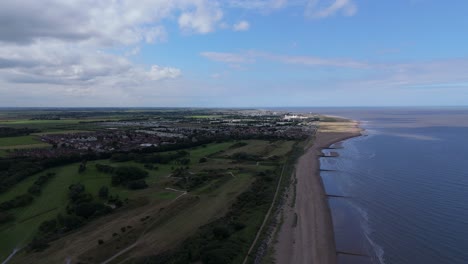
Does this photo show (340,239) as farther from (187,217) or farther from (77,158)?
(77,158)

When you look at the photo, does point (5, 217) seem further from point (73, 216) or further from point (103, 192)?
point (103, 192)

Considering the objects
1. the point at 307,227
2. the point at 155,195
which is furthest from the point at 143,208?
the point at 307,227

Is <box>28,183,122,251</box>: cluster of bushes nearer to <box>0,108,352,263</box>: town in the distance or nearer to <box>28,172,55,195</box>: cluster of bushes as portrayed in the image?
<box>0,108,352,263</box>: town in the distance

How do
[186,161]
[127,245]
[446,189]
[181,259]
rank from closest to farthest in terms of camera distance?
[181,259] < [127,245] < [446,189] < [186,161]

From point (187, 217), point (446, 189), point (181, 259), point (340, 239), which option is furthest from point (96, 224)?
point (446, 189)

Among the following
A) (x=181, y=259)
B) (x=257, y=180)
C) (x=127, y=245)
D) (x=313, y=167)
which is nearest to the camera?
(x=181, y=259)

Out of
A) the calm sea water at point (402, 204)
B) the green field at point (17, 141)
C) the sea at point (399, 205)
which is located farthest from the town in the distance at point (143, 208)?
the green field at point (17, 141)

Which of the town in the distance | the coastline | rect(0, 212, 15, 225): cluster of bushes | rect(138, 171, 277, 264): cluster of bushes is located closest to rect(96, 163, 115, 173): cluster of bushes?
the town in the distance

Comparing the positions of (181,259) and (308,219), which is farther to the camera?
(308,219)
